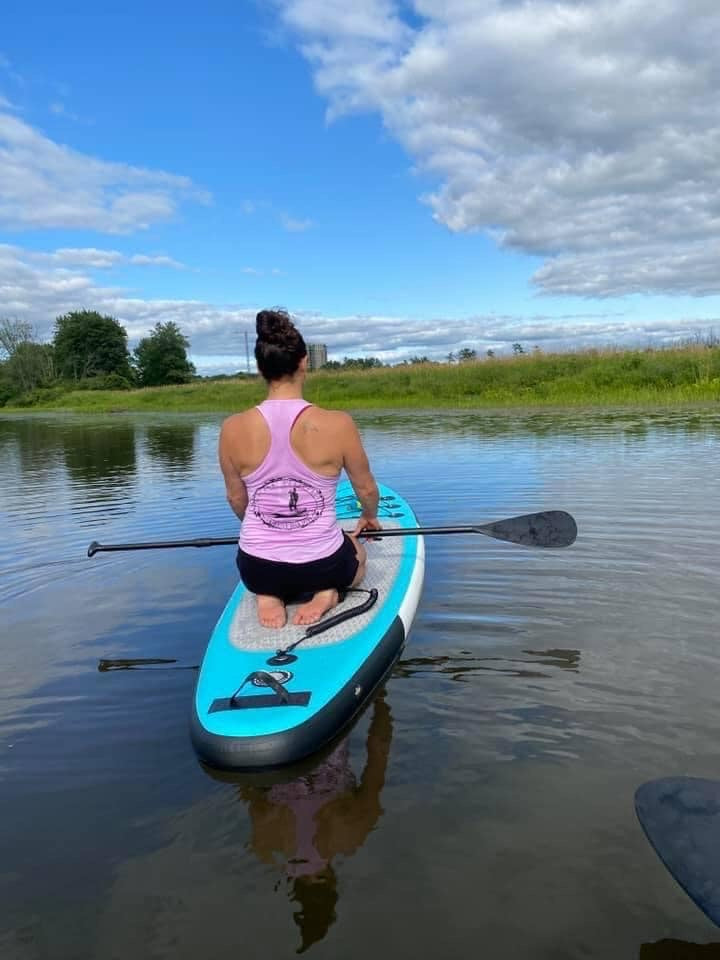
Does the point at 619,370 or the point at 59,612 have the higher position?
the point at 619,370

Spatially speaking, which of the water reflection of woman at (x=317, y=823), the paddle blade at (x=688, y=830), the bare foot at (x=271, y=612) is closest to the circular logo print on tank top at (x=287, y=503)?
the bare foot at (x=271, y=612)

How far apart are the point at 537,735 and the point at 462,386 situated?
26.7 m

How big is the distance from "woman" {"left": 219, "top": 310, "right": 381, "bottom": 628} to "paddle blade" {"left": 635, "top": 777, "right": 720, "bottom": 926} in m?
1.86

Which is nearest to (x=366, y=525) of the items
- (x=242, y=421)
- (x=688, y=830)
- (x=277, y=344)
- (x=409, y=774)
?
(x=242, y=421)

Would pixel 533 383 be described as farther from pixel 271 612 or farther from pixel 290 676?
pixel 290 676

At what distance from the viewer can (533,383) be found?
27.8 metres

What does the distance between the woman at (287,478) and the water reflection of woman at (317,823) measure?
90 centimetres

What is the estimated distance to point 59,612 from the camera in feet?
17.8

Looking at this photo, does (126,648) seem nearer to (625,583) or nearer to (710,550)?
(625,583)

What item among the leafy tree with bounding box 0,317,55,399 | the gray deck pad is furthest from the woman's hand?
the leafy tree with bounding box 0,317,55,399

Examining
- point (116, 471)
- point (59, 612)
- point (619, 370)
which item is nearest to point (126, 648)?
point (59, 612)

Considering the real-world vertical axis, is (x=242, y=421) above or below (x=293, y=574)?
above

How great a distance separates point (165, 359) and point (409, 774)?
85.7m

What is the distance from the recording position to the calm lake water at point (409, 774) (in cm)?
215
